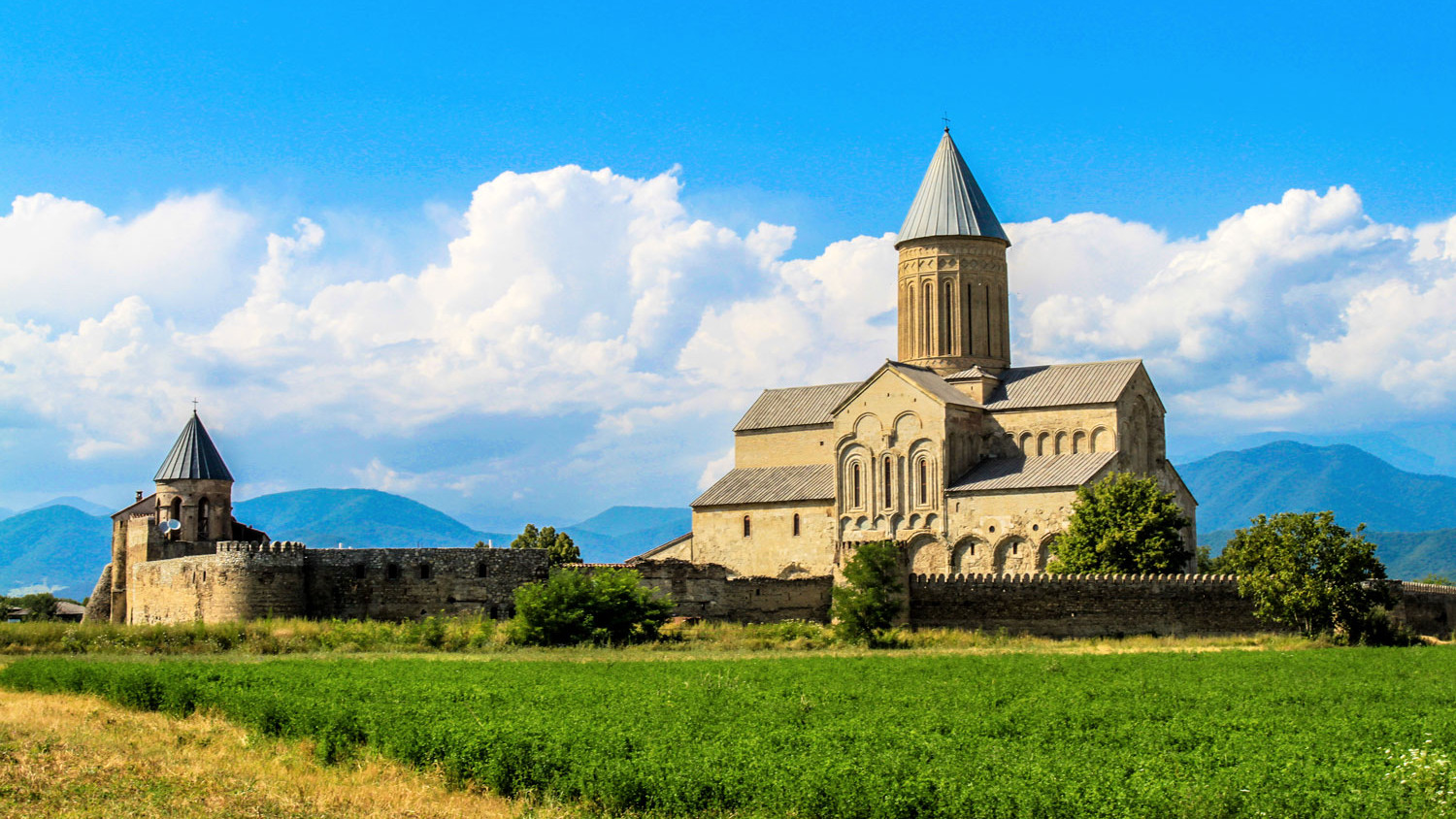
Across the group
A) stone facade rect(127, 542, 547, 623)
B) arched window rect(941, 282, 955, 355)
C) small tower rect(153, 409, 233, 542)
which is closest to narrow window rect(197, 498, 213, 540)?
small tower rect(153, 409, 233, 542)

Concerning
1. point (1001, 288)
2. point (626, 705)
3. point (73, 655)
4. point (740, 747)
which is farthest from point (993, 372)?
point (740, 747)

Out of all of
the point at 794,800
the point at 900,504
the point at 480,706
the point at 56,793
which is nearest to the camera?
the point at 794,800

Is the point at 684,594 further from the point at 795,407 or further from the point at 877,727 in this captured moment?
the point at 877,727

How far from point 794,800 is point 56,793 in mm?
7337

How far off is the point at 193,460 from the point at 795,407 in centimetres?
2105

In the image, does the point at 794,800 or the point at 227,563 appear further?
the point at 227,563

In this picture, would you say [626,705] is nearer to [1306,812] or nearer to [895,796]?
[895,796]

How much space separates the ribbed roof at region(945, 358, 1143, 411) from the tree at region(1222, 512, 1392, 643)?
473 inches

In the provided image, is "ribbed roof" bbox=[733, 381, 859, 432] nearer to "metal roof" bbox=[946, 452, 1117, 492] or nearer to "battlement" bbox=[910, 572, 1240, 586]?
"metal roof" bbox=[946, 452, 1117, 492]

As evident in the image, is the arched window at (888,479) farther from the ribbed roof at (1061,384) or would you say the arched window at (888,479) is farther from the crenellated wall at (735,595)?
the crenellated wall at (735,595)

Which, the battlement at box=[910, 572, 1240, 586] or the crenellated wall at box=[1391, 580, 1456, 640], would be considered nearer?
the battlement at box=[910, 572, 1240, 586]

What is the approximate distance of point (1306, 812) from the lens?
11.4 metres

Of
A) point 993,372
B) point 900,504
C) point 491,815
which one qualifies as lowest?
point 491,815

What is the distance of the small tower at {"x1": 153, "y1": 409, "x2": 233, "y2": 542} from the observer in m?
42.2
